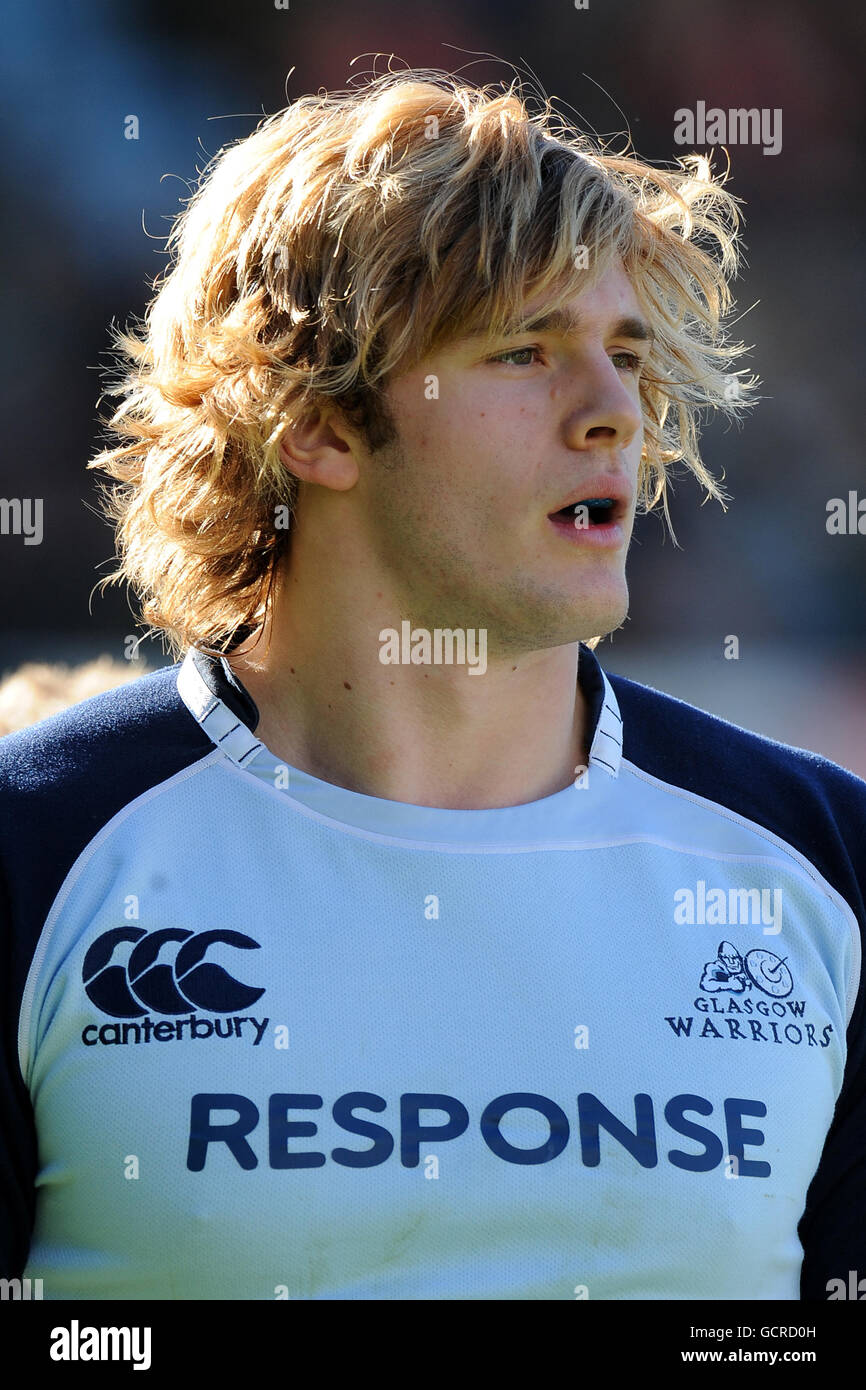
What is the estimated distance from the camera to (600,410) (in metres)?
1.62

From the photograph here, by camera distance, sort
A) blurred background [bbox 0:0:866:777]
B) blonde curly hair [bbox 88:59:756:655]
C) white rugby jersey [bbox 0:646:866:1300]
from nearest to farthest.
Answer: white rugby jersey [bbox 0:646:866:1300] < blonde curly hair [bbox 88:59:756:655] < blurred background [bbox 0:0:866:777]

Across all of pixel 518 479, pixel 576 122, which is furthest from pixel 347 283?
pixel 576 122

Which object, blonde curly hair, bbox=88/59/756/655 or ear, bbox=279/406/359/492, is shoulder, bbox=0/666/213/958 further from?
ear, bbox=279/406/359/492

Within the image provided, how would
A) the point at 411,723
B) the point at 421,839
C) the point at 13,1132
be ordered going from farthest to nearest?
the point at 411,723, the point at 421,839, the point at 13,1132

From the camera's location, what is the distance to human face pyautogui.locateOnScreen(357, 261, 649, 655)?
163 centimetres

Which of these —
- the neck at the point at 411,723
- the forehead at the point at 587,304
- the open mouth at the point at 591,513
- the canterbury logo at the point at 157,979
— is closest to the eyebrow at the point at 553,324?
the forehead at the point at 587,304

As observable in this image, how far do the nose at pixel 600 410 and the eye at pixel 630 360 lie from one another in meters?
0.08

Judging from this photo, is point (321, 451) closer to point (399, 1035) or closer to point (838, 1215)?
point (399, 1035)

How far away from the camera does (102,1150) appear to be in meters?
1.41

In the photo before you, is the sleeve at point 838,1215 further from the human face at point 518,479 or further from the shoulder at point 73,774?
the shoulder at point 73,774

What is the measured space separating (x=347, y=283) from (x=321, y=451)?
206 millimetres

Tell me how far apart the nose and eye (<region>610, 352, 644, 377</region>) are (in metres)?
0.08

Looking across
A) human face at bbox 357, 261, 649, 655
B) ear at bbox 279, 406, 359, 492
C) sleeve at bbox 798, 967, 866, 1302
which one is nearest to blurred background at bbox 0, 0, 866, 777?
ear at bbox 279, 406, 359, 492
